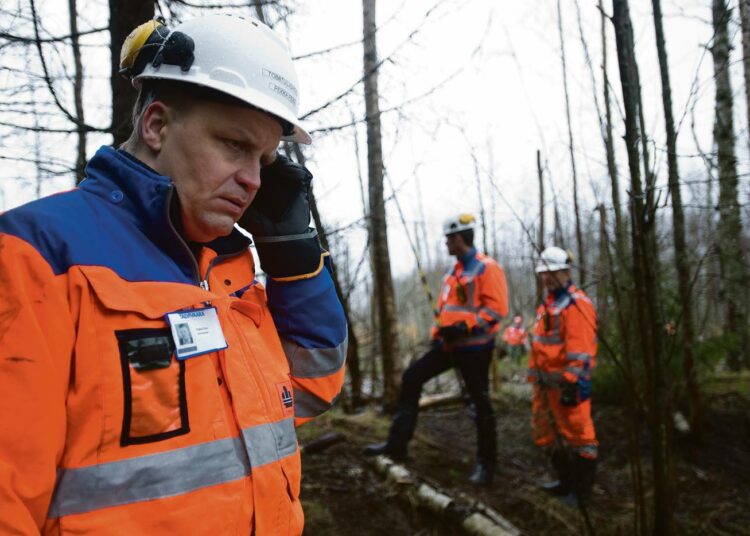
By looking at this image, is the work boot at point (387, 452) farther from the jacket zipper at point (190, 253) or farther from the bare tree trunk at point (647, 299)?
the jacket zipper at point (190, 253)

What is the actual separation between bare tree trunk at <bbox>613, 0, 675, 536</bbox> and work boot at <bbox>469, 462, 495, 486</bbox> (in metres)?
2.33

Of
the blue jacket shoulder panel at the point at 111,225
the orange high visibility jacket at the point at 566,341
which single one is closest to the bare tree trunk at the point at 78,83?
the blue jacket shoulder panel at the point at 111,225

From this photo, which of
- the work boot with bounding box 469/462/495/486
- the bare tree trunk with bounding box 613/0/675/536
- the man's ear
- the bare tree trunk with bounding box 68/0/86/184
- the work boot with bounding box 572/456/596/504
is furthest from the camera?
the work boot with bounding box 469/462/495/486

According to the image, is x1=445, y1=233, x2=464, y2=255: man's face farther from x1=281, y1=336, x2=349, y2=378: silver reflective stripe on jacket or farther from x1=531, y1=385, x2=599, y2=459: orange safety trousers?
x1=281, y1=336, x2=349, y2=378: silver reflective stripe on jacket

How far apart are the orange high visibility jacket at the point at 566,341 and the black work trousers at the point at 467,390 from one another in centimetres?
54

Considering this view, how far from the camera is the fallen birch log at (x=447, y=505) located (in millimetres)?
3586

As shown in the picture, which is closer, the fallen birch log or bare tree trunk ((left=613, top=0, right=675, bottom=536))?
bare tree trunk ((left=613, top=0, right=675, bottom=536))

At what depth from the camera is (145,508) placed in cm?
101

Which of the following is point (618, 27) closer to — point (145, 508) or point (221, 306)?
point (221, 306)

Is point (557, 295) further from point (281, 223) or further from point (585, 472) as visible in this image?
point (281, 223)

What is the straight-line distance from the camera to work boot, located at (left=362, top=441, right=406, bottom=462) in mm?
5035

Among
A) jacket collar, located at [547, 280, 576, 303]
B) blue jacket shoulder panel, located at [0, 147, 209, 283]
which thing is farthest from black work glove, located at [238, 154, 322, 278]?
jacket collar, located at [547, 280, 576, 303]

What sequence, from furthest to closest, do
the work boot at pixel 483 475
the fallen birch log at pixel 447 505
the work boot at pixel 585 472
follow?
the work boot at pixel 483 475, the work boot at pixel 585 472, the fallen birch log at pixel 447 505

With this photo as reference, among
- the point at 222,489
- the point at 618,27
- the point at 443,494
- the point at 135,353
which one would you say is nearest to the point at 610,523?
the point at 443,494
